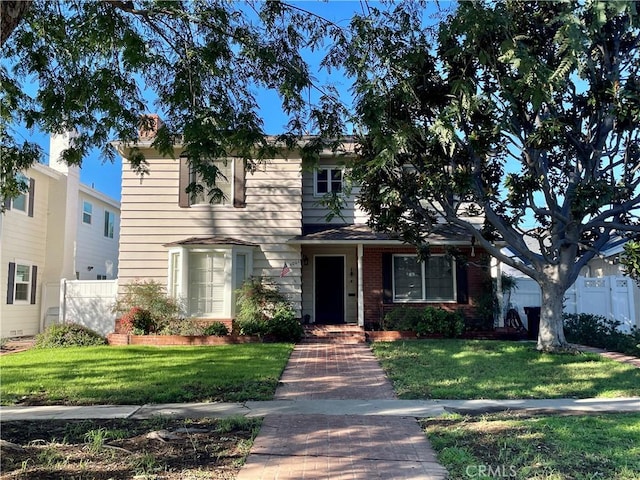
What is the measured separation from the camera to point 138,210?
49.7 ft

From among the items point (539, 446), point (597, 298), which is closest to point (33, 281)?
point (539, 446)

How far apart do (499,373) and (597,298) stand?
24.2 feet

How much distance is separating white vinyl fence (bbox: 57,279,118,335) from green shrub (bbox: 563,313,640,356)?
1319 cm

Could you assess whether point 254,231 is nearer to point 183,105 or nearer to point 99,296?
point 99,296

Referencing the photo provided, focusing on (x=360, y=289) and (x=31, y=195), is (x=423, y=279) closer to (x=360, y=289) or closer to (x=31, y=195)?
(x=360, y=289)

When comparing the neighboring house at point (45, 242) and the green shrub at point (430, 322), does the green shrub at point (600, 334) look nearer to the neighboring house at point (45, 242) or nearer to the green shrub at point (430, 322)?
the green shrub at point (430, 322)

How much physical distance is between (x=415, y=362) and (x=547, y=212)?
415cm

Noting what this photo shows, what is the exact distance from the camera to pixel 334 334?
1436 cm

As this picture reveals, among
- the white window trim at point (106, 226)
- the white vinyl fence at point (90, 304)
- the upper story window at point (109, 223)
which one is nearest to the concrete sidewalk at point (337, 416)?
the white vinyl fence at point (90, 304)

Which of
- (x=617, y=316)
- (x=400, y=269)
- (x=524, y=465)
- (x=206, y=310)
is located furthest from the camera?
(x=400, y=269)

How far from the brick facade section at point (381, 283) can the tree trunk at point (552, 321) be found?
12.4ft

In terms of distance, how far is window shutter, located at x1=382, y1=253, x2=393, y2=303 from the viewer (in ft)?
49.8

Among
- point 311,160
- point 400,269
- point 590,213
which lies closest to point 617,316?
point 590,213

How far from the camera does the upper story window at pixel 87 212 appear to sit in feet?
67.5
